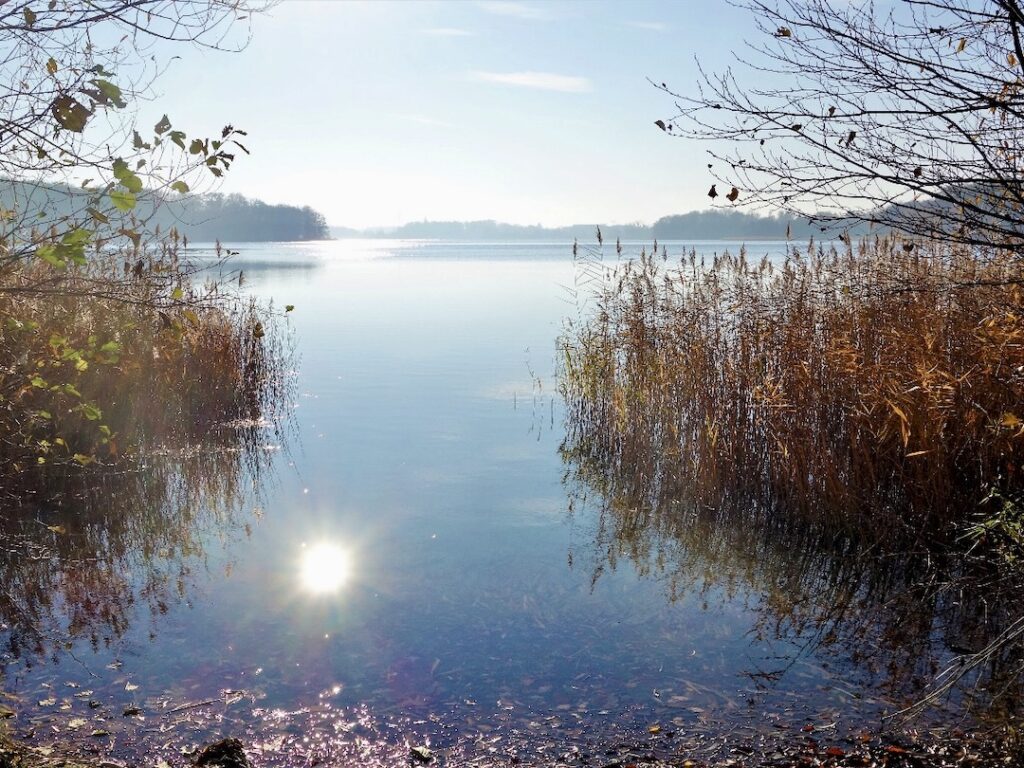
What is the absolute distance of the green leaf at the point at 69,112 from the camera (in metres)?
2.79

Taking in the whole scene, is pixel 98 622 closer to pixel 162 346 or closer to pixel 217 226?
pixel 162 346

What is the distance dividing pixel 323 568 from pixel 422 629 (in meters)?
1.42

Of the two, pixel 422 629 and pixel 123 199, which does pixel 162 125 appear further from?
pixel 422 629

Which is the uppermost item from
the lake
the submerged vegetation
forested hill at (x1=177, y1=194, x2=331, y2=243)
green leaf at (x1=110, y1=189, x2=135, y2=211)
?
forested hill at (x1=177, y1=194, x2=331, y2=243)

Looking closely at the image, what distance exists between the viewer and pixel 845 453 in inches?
Result: 263

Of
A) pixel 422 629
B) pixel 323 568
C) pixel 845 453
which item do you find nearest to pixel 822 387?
pixel 845 453

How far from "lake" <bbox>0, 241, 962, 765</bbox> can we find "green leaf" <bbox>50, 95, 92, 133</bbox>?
9.23 feet

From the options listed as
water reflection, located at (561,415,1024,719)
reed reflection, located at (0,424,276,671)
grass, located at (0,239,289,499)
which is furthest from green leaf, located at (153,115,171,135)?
water reflection, located at (561,415,1024,719)

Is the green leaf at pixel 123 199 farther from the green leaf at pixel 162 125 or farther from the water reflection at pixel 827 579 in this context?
the water reflection at pixel 827 579

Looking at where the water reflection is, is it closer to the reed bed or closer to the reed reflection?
the reed bed

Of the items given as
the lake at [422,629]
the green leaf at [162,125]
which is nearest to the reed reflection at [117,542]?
the lake at [422,629]

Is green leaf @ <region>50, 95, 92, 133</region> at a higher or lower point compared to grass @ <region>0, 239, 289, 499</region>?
higher

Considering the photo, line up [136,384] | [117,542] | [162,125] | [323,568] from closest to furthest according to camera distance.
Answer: [162,125] → [323,568] → [117,542] → [136,384]

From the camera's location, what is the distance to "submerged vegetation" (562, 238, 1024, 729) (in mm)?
5168
